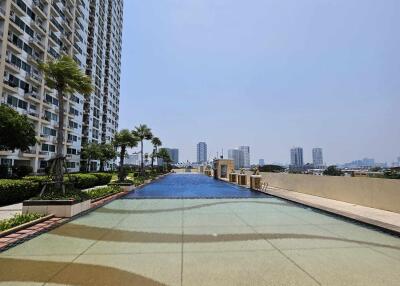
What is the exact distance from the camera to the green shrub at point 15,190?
12.7 metres

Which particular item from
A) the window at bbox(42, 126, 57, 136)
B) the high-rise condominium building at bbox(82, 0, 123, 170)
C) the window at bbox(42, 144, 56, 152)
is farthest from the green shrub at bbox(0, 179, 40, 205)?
the high-rise condominium building at bbox(82, 0, 123, 170)

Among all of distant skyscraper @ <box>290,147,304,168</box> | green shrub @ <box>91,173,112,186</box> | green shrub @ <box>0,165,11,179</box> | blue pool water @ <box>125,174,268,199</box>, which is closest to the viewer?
blue pool water @ <box>125,174,268,199</box>

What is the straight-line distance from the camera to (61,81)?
1215 centimetres

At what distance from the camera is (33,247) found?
6293mm

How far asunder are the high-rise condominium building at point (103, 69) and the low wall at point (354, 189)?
6130 cm

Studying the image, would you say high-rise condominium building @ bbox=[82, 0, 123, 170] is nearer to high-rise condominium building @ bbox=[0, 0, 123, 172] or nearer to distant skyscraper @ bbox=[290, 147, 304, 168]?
high-rise condominium building @ bbox=[0, 0, 123, 172]

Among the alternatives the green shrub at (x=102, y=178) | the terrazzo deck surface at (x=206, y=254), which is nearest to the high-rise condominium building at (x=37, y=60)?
the green shrub at (x=102, y=178)

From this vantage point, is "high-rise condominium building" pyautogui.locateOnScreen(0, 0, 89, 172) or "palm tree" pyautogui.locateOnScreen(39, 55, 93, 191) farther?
"high-rise condominium building" pyautogui.locateOnScreen(0, 0, 89, 172)

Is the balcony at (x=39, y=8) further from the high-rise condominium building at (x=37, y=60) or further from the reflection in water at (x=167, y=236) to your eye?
the reflection in water at (x=167, y=236)

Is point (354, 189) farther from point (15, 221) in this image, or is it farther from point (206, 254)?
point (15, 221)

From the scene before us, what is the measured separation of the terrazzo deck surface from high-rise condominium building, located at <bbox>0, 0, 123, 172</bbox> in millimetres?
14148

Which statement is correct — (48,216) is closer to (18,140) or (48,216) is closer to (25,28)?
(18,140)

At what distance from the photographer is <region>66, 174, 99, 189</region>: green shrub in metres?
19.6

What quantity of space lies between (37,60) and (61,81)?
4139 centimetres
